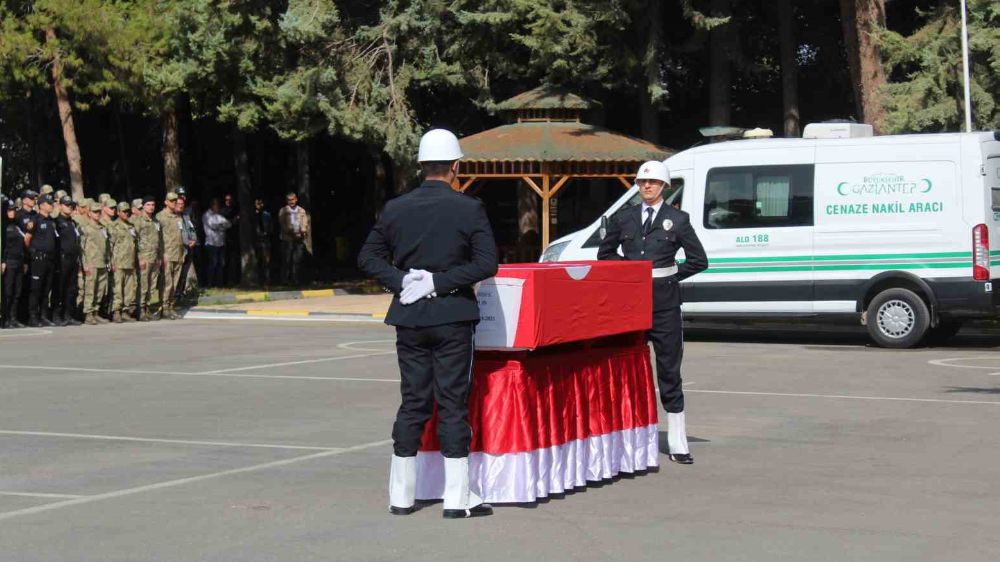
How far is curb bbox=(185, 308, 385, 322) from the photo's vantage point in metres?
25.5

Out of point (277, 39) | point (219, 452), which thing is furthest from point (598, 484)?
point (277, 39)

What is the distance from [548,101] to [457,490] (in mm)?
21681

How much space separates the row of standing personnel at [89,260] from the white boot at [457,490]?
1716cm

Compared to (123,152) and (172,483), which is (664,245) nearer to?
(172,483)

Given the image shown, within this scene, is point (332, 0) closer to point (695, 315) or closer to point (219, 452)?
point (695, 315)

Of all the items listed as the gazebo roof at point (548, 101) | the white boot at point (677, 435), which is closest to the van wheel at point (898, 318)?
the white boot at point (677, 435)

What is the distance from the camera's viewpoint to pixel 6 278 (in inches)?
931

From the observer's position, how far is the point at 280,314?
26.4 meters

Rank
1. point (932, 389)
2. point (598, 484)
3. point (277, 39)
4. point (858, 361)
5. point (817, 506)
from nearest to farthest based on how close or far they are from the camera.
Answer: point (817, 506) → point (598, 484) → point (932, 389) → point (858, 361) → point (277, 39)

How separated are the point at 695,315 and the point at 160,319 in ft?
33.5

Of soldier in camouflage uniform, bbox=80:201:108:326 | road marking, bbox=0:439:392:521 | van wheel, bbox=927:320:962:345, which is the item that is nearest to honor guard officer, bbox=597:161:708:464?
road marking, bbox=0:439:392:521

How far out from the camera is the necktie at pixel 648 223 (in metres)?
10.4

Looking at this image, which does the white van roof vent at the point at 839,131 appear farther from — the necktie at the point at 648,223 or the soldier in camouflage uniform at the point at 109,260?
the soldier in camouflage uniform at the point at 109,260

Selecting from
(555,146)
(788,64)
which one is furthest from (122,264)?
(788,64)
